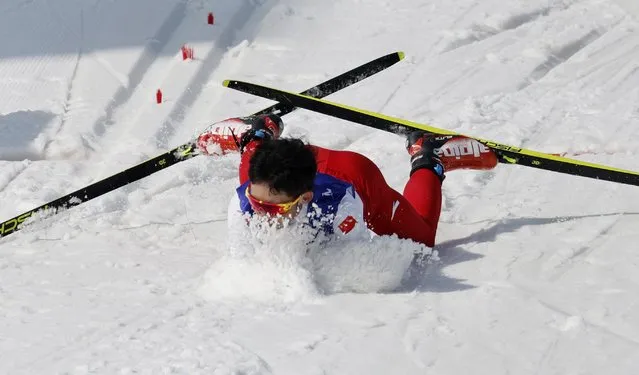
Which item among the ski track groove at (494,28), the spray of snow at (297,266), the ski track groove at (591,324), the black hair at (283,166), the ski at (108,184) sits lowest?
the ski track groove at (591,324)

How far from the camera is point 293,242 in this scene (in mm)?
3766

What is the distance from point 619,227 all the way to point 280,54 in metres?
3.48

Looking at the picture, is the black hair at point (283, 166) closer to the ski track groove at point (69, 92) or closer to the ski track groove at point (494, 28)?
the ski track groove at point (69, 92)

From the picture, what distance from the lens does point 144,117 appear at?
6273mm

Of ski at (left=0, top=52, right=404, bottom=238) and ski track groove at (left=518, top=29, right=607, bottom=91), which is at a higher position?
ski track groove at (left=518, top=29, right=607, bottom=91)

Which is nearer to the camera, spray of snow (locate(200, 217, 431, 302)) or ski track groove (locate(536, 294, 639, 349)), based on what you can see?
ski track groove (locate(536, 294, 639, 349))

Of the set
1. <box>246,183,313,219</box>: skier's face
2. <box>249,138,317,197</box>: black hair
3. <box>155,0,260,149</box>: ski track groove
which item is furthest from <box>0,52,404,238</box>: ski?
<box>249,138,317,197</box>: black hair

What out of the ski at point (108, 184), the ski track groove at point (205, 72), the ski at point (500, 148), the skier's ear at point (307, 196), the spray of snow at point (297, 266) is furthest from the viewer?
the ski track groove at point (205, 72)

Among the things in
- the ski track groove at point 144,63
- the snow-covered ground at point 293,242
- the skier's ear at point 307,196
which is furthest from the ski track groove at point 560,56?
the skier's ear at point 307,196

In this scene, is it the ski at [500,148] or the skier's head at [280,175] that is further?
the ski at [500,148]

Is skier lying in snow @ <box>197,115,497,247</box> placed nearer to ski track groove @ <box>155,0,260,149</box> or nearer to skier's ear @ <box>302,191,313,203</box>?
skier's ear @ <box>302,191,313,203</box>

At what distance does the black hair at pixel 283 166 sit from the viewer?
3.50 meters

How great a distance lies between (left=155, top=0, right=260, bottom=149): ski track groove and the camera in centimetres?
616

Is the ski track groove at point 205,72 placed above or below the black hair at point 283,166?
above
